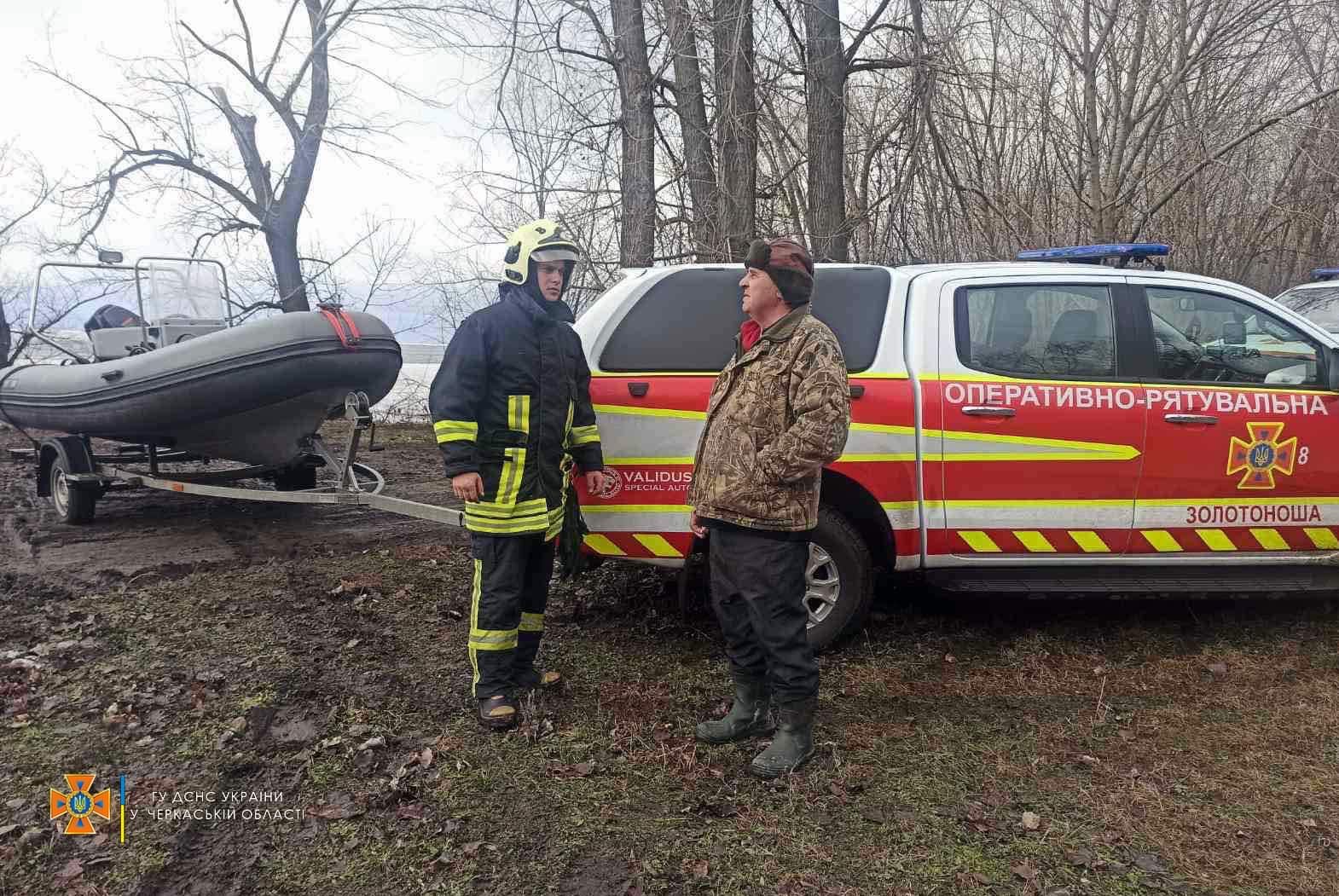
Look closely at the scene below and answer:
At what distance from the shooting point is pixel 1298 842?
278 cm

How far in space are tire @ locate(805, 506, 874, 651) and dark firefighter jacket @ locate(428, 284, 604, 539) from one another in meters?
1.28

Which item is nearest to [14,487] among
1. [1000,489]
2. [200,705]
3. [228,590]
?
[228,590]

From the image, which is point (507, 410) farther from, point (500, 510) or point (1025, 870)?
point (1025, 870)

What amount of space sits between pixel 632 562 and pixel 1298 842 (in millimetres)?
2710

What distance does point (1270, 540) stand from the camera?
420cm

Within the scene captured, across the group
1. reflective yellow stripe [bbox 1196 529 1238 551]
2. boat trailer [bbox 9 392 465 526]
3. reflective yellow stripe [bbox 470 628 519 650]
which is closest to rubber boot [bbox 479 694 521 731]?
reflective yellow stripe [bbox 470 628 519 650]

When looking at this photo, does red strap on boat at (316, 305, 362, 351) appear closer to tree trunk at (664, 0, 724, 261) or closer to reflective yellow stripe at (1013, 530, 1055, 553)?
tree trunk at (664, 0, 724, 261)

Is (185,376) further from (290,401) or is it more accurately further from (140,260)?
(140,260)

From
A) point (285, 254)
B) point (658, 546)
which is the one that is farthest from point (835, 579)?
point (285, 254)

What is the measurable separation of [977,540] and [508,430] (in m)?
A: 2.26

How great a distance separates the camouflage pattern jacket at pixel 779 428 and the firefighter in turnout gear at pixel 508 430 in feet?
2.44

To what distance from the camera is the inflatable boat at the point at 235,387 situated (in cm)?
584

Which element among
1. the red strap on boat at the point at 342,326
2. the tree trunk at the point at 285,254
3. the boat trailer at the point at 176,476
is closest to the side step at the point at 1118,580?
the boat trailer at the point at 176,476

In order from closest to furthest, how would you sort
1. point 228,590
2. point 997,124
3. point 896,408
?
point 896,408
point 228,590
point 997,124
